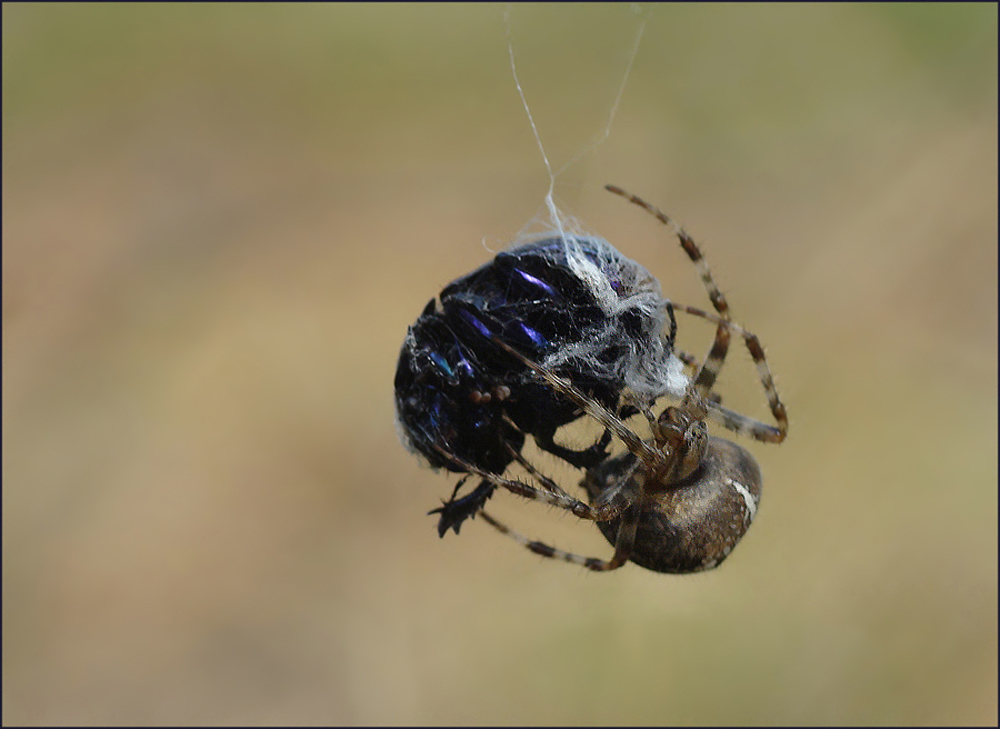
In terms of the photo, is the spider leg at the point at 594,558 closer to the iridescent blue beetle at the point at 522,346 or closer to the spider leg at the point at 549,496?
the spider leg at the point at 549,496

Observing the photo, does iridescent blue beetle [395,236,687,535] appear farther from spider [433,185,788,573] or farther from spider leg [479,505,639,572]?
spider leg [479,505,639,572]

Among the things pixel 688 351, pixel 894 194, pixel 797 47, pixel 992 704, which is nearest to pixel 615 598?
pixel 992 704

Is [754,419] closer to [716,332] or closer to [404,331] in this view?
[716,332]

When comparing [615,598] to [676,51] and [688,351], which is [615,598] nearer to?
[688,351]

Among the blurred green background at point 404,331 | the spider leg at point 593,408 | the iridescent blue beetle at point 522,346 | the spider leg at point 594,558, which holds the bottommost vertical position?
the spider leg at point 594,558

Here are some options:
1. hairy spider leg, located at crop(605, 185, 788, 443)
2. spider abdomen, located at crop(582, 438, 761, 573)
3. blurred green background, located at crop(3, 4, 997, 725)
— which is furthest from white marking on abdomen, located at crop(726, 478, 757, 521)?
blurred green background, located at crop(3, 4, 997, 725)

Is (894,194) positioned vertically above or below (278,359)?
above

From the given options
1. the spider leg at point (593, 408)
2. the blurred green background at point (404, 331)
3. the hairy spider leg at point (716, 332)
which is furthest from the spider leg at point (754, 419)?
the blurred green background at point (404, 331)
